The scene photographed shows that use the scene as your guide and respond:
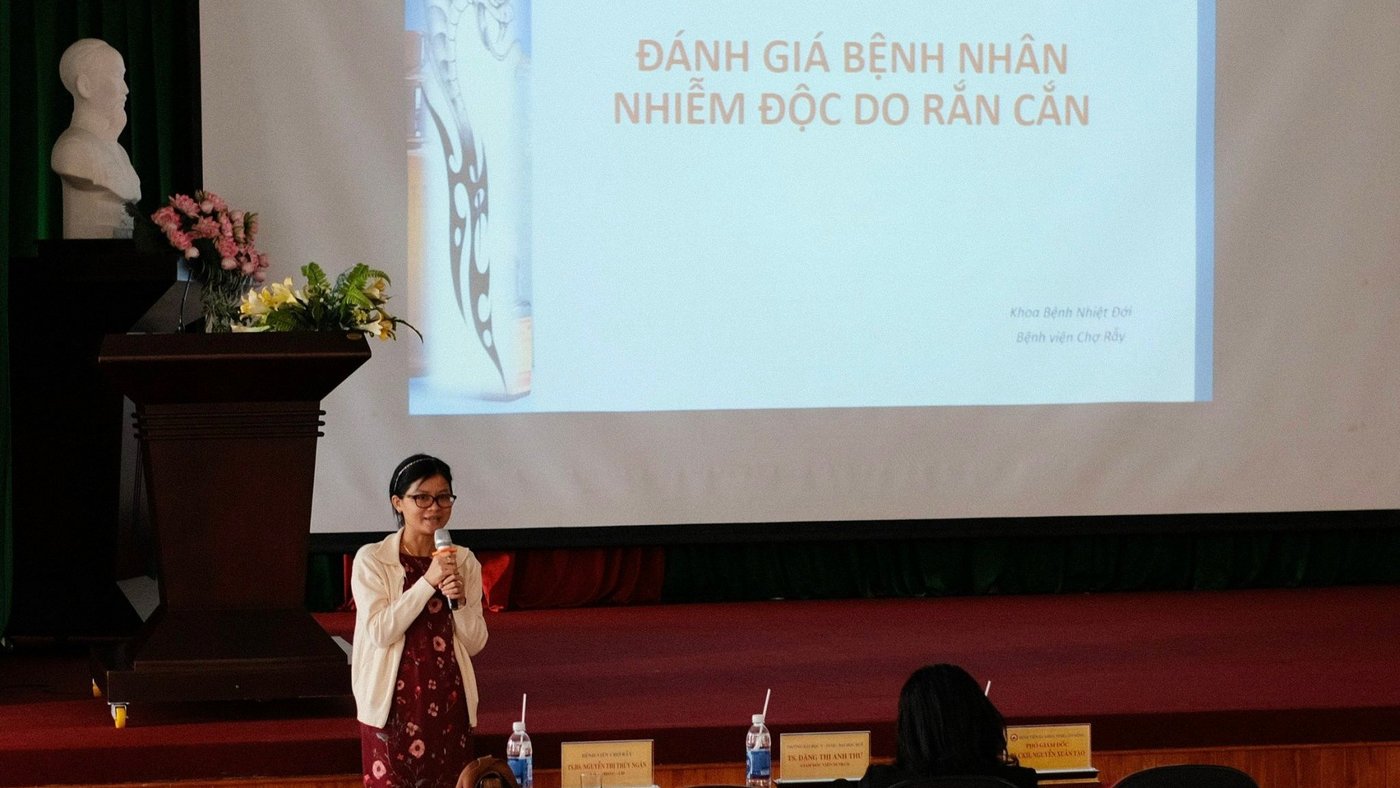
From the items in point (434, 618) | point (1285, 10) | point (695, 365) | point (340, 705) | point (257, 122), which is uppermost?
point (1285, 10)

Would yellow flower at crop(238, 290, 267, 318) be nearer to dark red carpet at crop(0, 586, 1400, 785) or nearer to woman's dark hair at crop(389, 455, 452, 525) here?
woman's dark hair at crop(389, 455, 452, 525)

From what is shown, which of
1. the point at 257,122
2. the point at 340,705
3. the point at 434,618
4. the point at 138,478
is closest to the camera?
the point at 434,618

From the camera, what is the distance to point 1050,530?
580 centimetres

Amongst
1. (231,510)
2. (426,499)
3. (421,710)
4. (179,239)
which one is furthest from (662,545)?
(426,499)

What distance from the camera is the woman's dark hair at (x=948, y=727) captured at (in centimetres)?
244

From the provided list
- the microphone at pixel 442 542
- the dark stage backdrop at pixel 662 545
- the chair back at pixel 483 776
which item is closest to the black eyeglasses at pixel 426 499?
the microphone at pixel 442 542

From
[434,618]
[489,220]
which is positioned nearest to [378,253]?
[489,220]

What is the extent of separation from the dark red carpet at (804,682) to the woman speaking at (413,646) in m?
0.51

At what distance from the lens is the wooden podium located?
12.3 ft

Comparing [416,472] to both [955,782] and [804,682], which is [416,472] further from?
[804,682]

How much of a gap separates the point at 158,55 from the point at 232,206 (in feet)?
2.41

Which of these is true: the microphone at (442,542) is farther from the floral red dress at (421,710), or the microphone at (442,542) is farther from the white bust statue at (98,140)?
the white bust statue at (98,140)

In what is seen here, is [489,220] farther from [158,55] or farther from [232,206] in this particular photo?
[158,55]

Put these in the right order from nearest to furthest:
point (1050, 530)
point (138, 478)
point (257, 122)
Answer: point (138, 478), point (257, 122), point (1050, 530)
